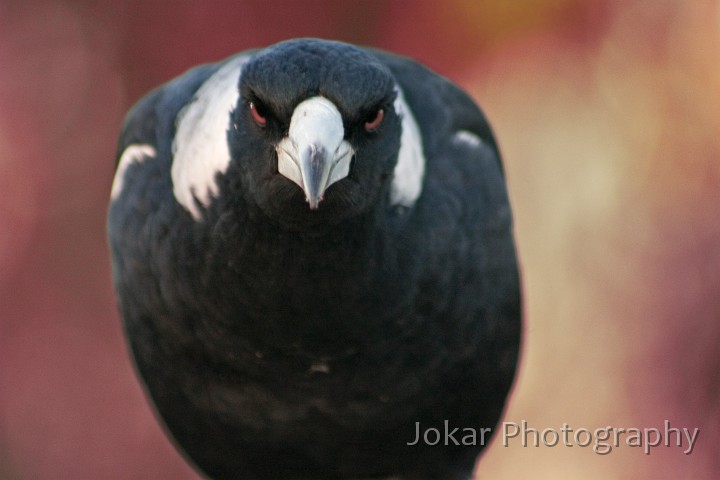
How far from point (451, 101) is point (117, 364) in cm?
153

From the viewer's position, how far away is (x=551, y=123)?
3996 millimetres

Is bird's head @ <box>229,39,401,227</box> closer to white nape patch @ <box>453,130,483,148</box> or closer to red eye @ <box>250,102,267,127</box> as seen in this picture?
red eye @ <box>250,102,267,127</box>

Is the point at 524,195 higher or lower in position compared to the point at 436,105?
lower

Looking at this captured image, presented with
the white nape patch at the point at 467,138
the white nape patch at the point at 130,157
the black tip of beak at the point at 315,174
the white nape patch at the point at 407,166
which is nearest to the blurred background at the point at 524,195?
the white nape patch at the point at 467,138

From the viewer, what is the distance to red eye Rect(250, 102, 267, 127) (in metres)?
2.39

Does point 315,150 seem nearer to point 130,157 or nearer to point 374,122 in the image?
point 374,122

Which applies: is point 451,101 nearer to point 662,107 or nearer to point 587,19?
point 587,19

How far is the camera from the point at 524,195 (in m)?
4.08

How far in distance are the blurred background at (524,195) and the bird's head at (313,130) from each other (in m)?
1.03

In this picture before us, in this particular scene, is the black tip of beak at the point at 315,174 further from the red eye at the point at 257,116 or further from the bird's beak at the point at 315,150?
the red eye at the point at 257,116

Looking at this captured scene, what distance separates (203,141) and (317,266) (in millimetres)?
354

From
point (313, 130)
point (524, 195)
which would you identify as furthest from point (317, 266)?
point (524, 195)

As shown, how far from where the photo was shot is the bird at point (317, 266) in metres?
2.39

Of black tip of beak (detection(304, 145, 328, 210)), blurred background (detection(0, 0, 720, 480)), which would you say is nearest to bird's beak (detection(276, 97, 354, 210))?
black tip of beak (detection(304, 145, 328, 210))
